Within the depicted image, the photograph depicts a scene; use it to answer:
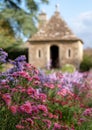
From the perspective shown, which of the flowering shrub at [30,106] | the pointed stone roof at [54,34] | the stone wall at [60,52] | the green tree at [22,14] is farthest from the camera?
the stone wall at [60,52]

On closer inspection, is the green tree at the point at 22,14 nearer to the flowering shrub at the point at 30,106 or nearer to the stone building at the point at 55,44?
the flowering shrub at the point at 30,106

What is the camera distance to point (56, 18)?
46.4 metres

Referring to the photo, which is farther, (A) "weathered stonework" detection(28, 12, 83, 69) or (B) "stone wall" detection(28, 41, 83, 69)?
(B) "stone wall" detection(28, 41, 83, 69)

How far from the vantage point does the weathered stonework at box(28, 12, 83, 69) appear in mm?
44875

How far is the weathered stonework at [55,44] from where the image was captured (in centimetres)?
4488

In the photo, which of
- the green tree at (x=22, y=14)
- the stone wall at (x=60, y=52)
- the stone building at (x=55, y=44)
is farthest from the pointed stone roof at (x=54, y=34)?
the green tree at (x=22, y=14)

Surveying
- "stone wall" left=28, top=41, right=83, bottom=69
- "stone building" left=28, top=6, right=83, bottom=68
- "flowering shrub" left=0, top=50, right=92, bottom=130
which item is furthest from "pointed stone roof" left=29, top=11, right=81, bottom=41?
"flowering shrub" left=0, top=50, right=92, bottom=130

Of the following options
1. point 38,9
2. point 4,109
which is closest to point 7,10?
point 38,9

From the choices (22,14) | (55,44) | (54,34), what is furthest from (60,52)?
(22,14)

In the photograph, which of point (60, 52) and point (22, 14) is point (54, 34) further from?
point (22, 14)

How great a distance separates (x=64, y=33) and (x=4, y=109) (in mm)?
40142

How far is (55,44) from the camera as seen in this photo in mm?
45438

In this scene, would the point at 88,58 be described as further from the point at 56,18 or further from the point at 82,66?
the point at 56,18

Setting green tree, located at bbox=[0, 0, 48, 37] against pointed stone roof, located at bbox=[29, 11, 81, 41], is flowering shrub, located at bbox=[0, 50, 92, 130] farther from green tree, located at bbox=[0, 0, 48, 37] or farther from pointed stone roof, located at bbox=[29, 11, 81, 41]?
pointed stone roof, located at bbox=[29, 11, 81, 41]
